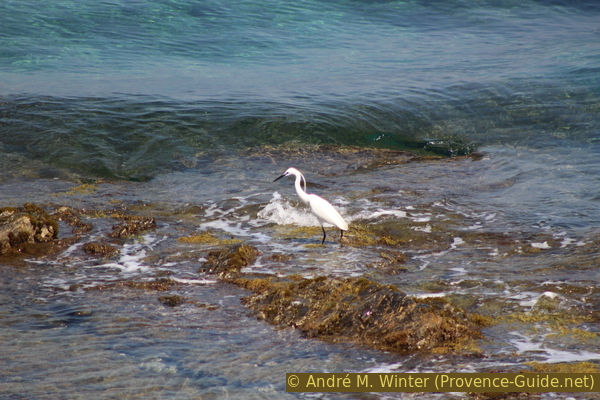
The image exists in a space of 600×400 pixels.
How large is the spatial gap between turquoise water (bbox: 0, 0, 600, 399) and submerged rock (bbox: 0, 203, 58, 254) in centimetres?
41

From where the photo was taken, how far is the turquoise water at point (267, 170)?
459cm

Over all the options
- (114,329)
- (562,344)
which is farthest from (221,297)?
(562,344)

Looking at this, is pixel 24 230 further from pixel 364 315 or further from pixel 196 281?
pixel 364 315

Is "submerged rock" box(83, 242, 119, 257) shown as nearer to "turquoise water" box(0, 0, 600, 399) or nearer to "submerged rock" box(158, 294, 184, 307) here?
"turquoise water" box(0, 0, 600, 399)

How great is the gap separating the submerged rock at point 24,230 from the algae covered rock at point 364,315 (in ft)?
10.2

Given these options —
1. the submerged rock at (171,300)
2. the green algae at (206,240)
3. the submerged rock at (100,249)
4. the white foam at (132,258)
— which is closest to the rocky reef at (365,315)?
the submerged rock at (171,300)

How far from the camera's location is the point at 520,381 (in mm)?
3934

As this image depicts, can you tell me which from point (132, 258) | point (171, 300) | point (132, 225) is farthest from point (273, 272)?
point (132, 225)

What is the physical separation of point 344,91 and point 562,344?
1284 centimetres

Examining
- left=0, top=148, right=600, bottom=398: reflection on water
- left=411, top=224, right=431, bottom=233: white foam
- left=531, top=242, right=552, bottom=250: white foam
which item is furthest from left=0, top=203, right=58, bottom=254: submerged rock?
left=531, top=242, right=552, bottom=250: white foam

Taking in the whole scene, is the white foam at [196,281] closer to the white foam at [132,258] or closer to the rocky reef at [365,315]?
the white foam at [132,258]

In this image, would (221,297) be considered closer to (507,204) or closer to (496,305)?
(496,305)

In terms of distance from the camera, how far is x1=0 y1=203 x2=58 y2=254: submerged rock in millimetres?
6992

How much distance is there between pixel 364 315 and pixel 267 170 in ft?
22.3
